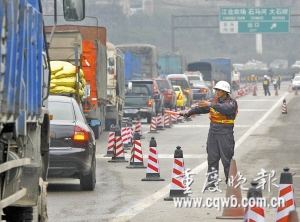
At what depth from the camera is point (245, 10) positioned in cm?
8350

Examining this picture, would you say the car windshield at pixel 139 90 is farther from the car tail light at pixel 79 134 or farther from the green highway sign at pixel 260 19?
the green highway sign at pixel 260 19

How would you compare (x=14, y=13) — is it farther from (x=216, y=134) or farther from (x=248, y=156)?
(x=248, y=156)

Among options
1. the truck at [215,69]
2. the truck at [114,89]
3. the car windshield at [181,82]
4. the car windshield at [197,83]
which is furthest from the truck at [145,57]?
the truck at [215,69]

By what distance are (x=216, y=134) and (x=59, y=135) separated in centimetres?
239

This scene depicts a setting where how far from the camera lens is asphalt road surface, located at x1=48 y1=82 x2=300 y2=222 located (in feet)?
41.3

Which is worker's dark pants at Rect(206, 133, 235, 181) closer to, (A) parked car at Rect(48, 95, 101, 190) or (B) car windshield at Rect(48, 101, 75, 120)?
(A) parked car at Rect(48, 95, 101, 190)

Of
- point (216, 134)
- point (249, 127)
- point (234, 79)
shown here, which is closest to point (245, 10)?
point (234, 79)

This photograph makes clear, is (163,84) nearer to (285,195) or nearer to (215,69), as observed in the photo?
(215,69)

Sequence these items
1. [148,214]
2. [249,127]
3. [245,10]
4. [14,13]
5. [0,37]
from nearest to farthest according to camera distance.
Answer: [0,37], [14,13], [148,214], [249,127], [245,10]

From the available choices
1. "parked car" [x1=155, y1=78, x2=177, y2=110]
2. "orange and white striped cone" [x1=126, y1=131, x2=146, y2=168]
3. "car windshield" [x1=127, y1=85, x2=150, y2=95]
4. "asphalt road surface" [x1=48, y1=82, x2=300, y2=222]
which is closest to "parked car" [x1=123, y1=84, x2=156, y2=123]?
"car windshield" [x1=127, y1=85, x2=150, y2=95]

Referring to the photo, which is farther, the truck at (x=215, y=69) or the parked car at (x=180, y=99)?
the truck at (x=215, y=69)

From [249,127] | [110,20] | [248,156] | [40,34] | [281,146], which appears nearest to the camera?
[40,34]

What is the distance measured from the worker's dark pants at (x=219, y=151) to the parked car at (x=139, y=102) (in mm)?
22513

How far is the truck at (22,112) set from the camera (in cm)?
738
